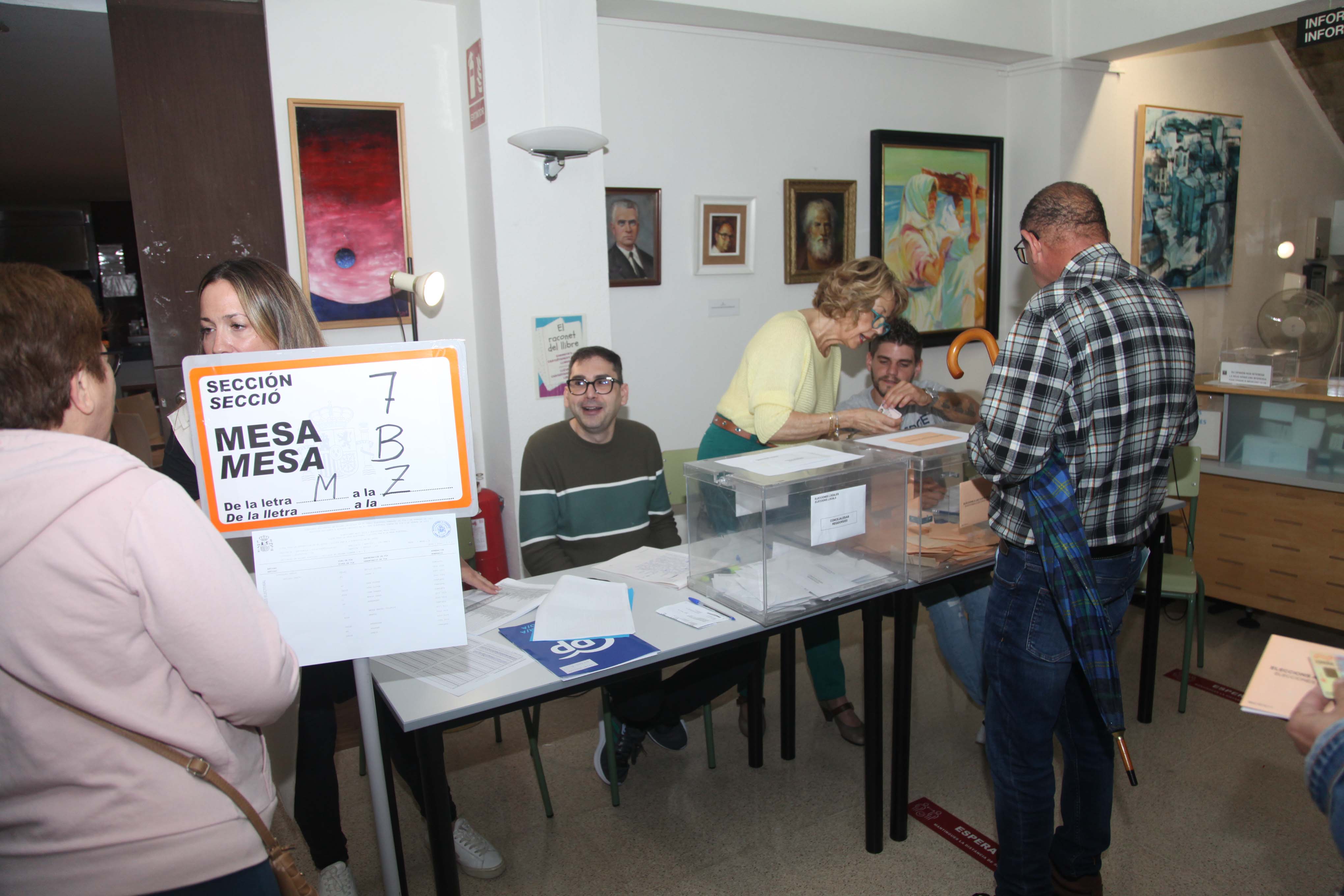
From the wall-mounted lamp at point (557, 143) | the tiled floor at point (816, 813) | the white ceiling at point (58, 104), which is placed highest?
the white ceiling at point (58, 104)

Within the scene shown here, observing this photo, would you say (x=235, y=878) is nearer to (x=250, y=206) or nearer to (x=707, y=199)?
(x=250, y=206)

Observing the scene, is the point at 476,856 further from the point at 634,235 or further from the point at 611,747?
the point at 634,235

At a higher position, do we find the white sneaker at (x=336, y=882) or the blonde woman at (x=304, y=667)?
the blonde woman at (x=304, y=667)

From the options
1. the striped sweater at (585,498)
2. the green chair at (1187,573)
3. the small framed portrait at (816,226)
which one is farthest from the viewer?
the small framed portrait at (816,226)

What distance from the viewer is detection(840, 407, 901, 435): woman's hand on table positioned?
8.64 ft

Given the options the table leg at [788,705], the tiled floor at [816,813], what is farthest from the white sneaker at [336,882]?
the table leg at [788,705]

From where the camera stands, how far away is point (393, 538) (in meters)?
1.46

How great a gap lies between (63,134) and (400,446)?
680 cm

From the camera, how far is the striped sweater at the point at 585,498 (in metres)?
2.56

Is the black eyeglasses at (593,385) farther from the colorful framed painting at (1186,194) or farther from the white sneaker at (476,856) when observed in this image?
the colorful framed painting at (1186,194)

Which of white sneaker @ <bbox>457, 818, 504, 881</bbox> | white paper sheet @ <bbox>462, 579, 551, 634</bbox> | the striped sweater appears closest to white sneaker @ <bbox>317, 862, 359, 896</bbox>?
white sneaker @ <bbox>457, 818, 504, 881</bbox>

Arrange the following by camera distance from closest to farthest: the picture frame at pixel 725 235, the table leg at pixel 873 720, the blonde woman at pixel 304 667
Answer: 1. the blonde woman at pixel 304 667
2. the table leg at pixel 873 720
3. the picture frame at pixel 725 235

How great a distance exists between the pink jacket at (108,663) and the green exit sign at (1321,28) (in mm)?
4644

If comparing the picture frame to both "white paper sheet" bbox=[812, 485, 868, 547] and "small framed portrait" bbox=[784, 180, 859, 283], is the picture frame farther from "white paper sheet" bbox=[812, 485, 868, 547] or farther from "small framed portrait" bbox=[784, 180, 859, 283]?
"white paper sheet" bbox=[812, 485, 868, 547]
